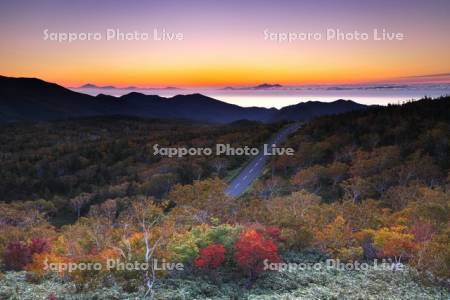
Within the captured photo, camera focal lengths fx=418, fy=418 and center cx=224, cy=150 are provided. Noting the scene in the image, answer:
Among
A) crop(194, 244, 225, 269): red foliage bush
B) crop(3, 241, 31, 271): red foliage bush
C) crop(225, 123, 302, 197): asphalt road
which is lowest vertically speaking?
crop(225, 123, 302, 197): asphalt road

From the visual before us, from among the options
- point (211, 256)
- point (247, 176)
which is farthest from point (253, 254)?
point (247, 176)

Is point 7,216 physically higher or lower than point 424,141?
lower

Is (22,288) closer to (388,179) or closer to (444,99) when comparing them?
(388,179)

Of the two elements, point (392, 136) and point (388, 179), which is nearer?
point (388, 179)

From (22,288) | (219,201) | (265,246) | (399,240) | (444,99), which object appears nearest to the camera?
(22,288)

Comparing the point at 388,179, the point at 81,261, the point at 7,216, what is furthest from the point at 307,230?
the point at 7,216

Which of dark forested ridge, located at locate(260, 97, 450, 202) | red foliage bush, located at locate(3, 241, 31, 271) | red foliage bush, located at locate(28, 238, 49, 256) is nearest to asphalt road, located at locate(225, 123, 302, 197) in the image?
dark forested ridge, located at locate(260, 97, 450, 202)

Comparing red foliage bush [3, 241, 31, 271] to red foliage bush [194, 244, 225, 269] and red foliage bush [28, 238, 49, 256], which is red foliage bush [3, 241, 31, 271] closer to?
red foliage bush [28, 238, 49, 256]
